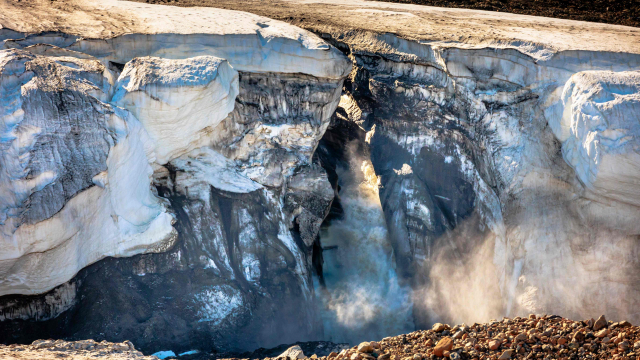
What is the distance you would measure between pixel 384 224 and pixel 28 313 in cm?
795

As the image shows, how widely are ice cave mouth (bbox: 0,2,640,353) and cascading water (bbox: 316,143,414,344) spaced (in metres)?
0.06

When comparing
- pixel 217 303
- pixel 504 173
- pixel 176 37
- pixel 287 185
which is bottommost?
pixel 217 303

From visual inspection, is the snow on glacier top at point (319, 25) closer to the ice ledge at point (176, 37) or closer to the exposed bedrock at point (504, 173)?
the ice ledge at point (176, 37)

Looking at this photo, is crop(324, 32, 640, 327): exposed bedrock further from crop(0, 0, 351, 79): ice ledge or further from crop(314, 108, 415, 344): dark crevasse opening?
crop(0, 0, 351, 79): ice ledge

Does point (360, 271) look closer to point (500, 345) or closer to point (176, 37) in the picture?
point (500, 345)

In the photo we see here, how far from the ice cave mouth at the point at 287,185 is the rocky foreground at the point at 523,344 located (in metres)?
3.36

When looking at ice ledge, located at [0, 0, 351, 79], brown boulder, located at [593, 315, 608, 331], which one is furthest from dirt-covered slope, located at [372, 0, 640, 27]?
brown boulder, located at [593, 315, 608, 331]

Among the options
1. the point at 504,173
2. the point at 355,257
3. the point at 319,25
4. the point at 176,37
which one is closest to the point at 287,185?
the point at 355,257

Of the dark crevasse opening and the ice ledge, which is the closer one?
the ice ledge

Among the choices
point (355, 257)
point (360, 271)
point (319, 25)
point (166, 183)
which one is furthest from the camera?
point (319, 25)

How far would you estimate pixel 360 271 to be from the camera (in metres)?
12.6

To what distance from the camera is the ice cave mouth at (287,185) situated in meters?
8.70

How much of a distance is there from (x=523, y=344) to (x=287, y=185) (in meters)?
6.29

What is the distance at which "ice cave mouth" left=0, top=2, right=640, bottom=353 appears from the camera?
8695mm
